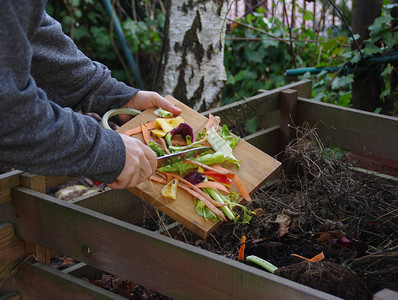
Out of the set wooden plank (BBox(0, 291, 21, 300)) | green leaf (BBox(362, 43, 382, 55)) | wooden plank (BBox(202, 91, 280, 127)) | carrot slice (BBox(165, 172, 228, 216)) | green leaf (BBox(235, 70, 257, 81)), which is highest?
green leaf (BBox(362, 43, 382, 55))

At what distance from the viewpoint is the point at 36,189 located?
2.15 m

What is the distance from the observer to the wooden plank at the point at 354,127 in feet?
9.11

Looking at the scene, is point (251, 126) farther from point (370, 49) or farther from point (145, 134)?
point (145, 134)

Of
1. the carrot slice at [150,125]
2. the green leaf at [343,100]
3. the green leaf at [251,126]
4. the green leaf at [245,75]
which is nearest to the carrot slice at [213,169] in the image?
the carrot slice at [150,125]

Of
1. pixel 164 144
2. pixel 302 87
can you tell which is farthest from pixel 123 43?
pixel 164 144

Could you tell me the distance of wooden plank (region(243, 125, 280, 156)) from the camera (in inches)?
123

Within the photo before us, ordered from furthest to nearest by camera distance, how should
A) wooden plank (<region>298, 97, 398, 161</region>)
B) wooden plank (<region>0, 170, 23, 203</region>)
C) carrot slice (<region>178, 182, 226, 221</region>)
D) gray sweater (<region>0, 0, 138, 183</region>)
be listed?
wooden plank (<region>298, 97, 398, 161</region>)
wooden plank (<region>0, 170, 23, 203</region>)
carrot slice (<region>178, 182, 226, 221</region>)
gray sweater (<region>0, 0, 138, 183</region>)

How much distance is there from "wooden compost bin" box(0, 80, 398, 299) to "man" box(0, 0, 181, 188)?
0.84 ft

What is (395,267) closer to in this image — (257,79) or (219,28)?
(219,28)

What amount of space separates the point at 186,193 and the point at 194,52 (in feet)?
5.69

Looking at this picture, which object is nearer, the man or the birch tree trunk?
the man

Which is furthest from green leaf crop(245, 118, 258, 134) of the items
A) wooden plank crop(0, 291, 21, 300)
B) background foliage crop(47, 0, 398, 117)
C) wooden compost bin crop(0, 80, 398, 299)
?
wooden plank crop(0, 291, 21, 300)

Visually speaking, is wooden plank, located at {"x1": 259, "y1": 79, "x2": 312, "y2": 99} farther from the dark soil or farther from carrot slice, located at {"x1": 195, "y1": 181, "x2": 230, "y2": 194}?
carrot slice, located at {"x1": 195, "y1": 181, "x2": 230, "y2": 194}

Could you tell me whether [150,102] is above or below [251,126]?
above
